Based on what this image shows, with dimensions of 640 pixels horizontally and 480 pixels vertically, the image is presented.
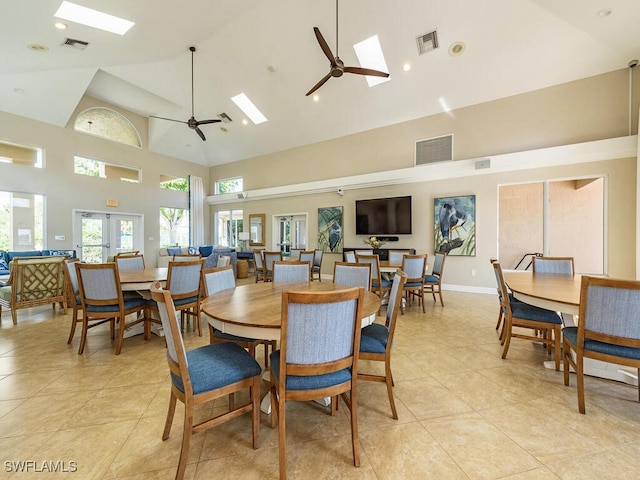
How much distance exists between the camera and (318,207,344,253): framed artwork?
7.71 meters

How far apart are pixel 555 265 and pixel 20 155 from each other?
34.7ft

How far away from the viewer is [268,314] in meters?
1.50

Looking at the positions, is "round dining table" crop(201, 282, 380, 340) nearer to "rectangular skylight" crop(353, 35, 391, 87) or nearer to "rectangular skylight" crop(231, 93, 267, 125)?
"rectangular skylight" crop(353, 35, 391, 87)

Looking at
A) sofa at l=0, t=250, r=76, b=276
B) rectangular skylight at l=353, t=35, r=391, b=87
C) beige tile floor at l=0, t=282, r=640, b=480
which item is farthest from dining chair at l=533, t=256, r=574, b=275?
sofa at l=0, t=250, r=76, b=276

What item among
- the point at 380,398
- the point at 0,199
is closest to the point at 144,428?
the point at 380,398

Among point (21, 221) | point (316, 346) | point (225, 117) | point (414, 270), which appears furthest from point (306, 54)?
point (21, 221)

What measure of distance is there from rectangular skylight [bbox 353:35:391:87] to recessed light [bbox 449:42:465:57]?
119 centimetres

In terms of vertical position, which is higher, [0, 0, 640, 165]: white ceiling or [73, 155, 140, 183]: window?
[0, 0, 640, 165]: white ceiling

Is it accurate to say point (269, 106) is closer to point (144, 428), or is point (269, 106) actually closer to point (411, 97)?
point (411, 97)

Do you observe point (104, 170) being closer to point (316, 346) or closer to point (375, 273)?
point (375, 273)

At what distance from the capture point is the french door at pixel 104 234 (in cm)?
721

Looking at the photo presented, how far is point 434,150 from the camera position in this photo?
6336mm

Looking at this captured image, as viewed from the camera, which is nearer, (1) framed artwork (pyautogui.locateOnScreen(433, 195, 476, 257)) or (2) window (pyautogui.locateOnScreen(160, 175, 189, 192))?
(1) framed artwork (pyautogui.locateOnScreen(433, 195, 476, 257))

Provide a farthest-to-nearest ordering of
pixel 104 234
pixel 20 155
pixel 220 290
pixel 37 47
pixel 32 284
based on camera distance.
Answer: pixel 104 234, pixel 20 155, pixel 37 47, pixel 32 284, pixel 220 290
